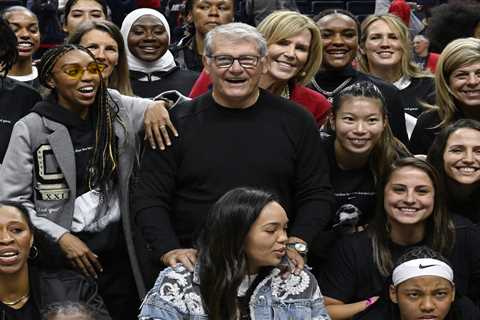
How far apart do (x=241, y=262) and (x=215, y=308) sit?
199 millimetres

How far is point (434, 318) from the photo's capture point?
13.9 ft

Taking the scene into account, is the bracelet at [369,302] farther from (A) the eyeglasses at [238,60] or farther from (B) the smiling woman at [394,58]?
(B) the smiling woman at [394,58]

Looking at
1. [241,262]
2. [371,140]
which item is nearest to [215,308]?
[241,262]

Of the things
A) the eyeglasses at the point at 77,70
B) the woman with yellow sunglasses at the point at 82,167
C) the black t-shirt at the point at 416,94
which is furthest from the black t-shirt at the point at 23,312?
the black t-shirt at the point at 416,94

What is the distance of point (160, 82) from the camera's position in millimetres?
5711

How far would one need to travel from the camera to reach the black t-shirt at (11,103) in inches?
190

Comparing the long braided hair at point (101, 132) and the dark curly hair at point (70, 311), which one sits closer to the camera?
the dark curly hair at point (70, 311)

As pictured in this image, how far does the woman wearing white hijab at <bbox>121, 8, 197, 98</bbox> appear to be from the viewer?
571 centimetres

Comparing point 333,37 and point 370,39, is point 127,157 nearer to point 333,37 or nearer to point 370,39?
point 333,37

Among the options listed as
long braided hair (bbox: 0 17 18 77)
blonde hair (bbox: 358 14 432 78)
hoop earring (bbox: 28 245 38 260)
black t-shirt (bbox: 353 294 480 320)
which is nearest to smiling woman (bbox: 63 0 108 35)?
long braided hair (bbox: 0 17 18 77)

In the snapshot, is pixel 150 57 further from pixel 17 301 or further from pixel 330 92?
pixel 17 301

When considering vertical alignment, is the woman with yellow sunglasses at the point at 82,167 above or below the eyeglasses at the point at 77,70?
below

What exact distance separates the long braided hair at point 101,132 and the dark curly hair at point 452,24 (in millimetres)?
3007

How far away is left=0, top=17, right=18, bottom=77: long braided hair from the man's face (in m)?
1.09
